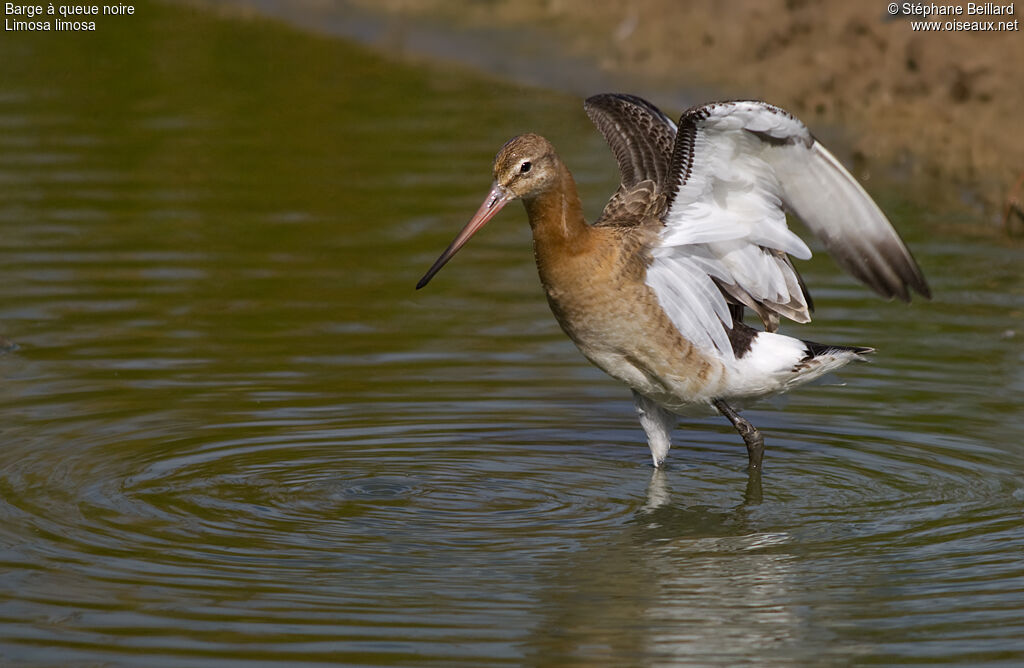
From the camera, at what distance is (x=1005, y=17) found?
13328 millimetres

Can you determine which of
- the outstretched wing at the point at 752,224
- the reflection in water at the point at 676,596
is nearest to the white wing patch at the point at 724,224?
the outstretched wing at the point at 752,224

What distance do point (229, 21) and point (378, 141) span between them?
597 centimetres

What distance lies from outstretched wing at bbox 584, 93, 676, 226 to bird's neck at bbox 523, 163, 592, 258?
1.70 ft

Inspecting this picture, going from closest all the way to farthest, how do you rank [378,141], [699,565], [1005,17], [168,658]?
1. [168,658]
2. [699,565]
3. [1005,17]
4. [378,141]

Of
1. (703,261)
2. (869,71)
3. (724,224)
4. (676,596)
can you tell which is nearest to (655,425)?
(703,261)

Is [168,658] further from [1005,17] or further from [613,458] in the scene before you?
[1005,17]

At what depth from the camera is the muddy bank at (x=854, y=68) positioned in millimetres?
12375

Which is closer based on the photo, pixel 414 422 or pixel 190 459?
pixel 190 459

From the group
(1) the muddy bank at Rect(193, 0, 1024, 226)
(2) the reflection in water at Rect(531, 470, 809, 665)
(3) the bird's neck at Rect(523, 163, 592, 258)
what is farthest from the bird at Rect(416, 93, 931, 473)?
(1) the muddy bank at Rect(193, 0, 1024, 226)

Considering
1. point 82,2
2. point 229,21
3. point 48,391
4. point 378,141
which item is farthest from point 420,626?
point 82,2

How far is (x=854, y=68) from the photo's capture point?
13.6 metres

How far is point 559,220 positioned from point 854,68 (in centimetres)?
701

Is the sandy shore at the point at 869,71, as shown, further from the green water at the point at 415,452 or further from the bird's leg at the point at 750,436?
the bird's leg at the point at 750,436

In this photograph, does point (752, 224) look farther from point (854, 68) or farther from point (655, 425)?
point (854, 68)
